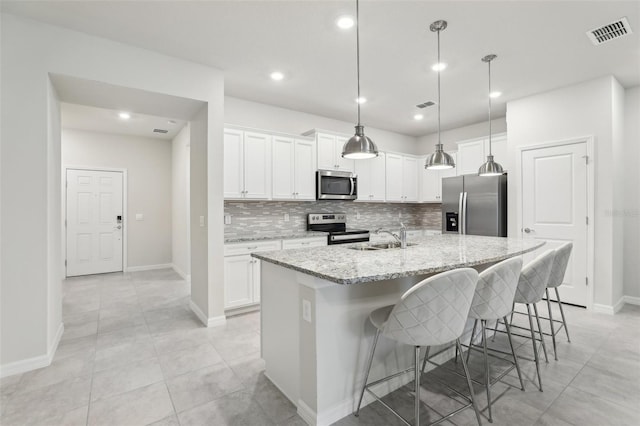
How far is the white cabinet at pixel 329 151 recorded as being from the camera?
4668 millimetres

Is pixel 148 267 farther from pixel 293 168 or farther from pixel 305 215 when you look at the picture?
pixel 293 168

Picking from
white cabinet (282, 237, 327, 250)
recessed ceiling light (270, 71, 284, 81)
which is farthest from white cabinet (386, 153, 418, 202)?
recessed ceiling light (270, 71, 284, 81)

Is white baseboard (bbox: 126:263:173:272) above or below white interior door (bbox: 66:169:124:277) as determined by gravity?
below

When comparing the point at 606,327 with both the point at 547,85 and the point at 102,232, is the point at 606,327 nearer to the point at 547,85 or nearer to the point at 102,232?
the point at 547,85

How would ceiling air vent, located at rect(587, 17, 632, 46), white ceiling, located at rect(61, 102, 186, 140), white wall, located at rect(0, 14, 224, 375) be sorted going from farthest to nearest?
1. white ceiling, located at rect(61, 102, 186, 140)
2. ceiling air vent, located at rect(587, 17, 632, 46)
3. white wall, located at rect(0, 14, 224, 375)

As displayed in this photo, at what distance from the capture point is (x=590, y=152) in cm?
372

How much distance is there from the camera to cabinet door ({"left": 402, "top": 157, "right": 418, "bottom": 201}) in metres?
5.89

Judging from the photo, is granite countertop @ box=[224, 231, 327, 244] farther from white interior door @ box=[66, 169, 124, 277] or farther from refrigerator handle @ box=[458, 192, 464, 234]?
white interior door @ box=[66, 169, 124, 277]

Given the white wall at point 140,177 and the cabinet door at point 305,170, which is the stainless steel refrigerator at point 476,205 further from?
the white wall at point 140,177

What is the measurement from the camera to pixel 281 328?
6.95 ft

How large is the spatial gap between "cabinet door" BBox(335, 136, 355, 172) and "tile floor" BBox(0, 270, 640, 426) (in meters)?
2.66

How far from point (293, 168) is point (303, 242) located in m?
1.04

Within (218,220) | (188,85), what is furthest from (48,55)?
(218,220)

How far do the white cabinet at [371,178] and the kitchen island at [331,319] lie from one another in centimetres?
305
